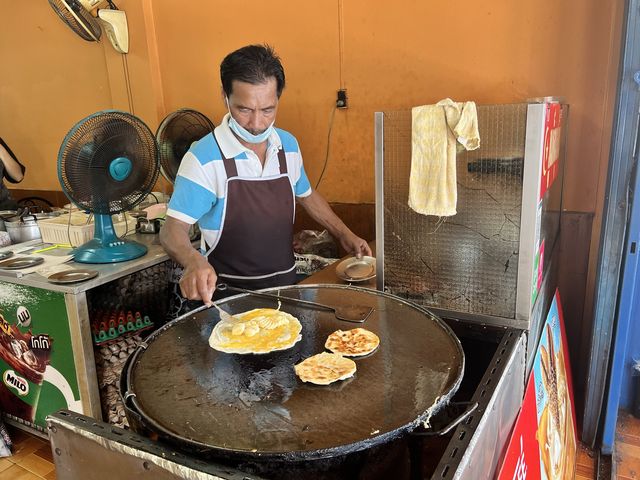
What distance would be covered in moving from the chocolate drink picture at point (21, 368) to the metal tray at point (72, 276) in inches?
12.5

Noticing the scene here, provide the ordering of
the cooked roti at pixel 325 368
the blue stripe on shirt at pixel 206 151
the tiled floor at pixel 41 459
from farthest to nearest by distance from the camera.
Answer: the tiled floor at pixel 41 459 < the blue stripe on shirt at pixel 206 151 < the cooked roti at pixel 325 368

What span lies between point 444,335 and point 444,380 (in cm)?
21

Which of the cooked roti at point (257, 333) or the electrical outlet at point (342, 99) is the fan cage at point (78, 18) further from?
the cooked roti at point (257, 333)

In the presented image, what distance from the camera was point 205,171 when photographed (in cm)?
170

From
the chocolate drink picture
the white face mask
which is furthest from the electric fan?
the white face mask

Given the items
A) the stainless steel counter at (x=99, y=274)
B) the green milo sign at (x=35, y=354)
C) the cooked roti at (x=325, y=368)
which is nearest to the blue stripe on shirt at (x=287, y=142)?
the stainless steel counter at (x=99, y=274)

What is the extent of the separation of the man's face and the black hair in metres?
0.02

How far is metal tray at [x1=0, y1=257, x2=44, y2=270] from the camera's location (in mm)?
2318

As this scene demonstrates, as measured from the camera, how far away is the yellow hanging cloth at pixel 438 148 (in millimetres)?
1252

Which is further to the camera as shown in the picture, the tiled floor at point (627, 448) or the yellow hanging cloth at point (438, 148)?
the tiled floor at point (627, 448)

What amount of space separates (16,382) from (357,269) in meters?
1.98

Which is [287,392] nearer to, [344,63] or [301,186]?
[301,186]

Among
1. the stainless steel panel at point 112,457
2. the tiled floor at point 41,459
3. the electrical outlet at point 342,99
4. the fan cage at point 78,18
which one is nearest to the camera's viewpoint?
the stainless steel panel at point 112,457

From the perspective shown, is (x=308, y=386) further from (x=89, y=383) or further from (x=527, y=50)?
(x=527, y=50)
